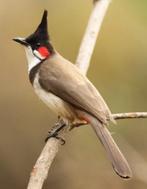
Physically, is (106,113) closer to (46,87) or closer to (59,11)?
(46,87)

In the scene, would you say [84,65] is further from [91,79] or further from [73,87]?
[91,79]

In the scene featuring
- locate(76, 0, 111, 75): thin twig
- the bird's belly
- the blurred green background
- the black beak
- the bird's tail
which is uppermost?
the black beak

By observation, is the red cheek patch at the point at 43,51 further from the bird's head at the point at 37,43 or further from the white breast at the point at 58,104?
the white breast at the point at 58,104

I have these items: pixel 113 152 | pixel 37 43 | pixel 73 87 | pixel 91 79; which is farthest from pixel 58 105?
pixel 91 79

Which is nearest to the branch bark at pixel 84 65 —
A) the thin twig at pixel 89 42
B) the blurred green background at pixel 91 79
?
the thin twig at pixel 89 42

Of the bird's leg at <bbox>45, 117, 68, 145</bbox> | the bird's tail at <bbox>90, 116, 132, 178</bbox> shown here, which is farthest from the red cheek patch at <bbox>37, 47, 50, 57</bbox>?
the bird's tail at <bbox>90, 116, 132, 178</bbox>

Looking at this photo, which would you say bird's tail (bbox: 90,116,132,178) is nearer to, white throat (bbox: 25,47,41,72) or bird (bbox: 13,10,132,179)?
bird (bbox: 13,10,132,179)
